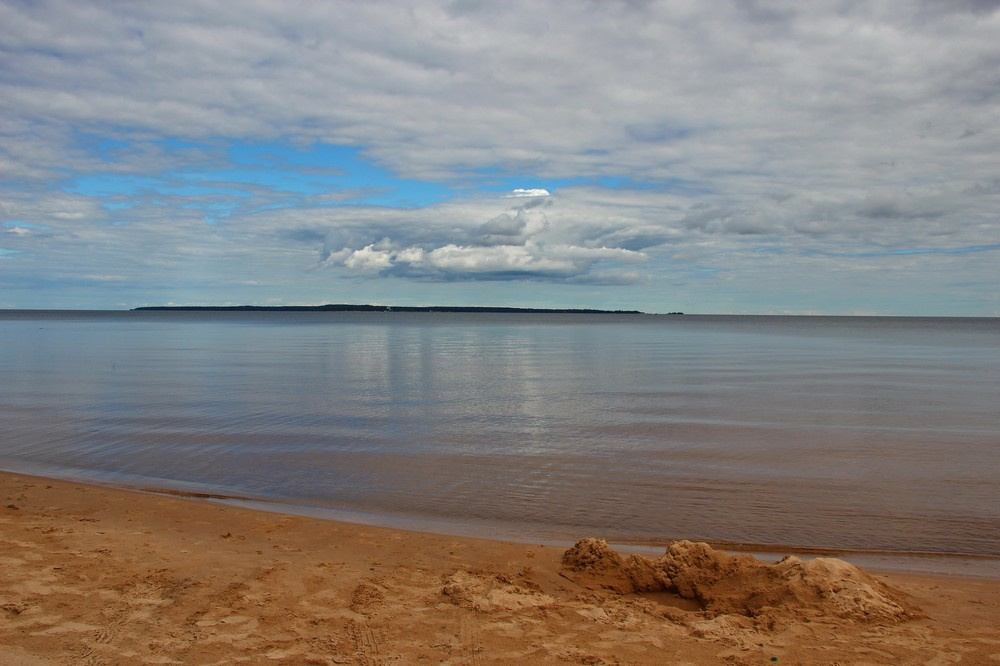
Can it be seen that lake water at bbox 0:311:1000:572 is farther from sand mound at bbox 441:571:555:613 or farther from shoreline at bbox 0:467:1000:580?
sand mound at bbox 441:571:555:613

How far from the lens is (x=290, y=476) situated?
12734 millimetres

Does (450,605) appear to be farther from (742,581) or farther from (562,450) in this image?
(562,450)

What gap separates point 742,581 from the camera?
698 centimetres

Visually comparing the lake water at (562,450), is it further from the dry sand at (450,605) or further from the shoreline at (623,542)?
the dry sand at (450,605)

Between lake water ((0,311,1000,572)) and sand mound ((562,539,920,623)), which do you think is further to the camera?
lake water ((0,311,1000,572))

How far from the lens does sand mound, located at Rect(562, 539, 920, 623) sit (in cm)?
640

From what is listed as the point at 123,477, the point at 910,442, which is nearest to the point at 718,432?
the point at 910,442

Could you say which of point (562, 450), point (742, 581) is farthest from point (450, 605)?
point (562, 450)

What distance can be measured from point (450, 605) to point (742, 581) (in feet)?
9.55

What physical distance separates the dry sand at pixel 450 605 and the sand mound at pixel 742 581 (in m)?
0.02

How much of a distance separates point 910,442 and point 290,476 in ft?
44.3

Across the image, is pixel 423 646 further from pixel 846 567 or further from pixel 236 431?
pixel 236 431

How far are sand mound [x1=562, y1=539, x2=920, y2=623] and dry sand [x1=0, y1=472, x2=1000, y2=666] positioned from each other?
0.02 meters

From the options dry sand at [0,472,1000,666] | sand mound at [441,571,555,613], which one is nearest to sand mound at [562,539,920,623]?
dry sand at [0,472,1000,666]
